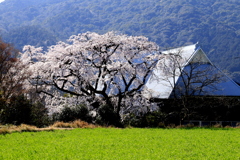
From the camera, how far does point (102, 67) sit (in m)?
20.5

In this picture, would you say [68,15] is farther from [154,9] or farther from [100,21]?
[154,9]

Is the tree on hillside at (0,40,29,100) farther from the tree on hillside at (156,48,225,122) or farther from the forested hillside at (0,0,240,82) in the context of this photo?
the forested hillside at (0,0,240,82)

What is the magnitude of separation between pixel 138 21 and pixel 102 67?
13308 centimetres

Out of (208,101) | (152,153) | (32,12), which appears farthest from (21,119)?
(32,12)

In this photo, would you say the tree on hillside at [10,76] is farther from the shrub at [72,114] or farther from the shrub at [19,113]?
the shrub at [72,114]

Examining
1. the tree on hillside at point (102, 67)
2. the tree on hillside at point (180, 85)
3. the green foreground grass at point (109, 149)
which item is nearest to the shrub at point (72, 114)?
the tree on hillside at point (102, 67)

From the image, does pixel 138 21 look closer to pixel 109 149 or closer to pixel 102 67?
pixel 102 67

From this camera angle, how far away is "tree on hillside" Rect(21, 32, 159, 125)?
796 inches

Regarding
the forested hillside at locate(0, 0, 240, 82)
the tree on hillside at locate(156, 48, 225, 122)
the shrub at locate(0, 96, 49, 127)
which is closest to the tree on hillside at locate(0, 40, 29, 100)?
the shrub at locate(0, 96, 49, 127)

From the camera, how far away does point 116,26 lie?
146250 millimetres

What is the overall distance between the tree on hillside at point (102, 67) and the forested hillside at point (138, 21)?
60.4 m

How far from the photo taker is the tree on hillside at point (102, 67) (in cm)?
2022

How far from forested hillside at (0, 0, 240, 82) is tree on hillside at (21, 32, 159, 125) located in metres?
60.4

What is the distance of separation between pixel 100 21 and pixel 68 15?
20744 millimetres
